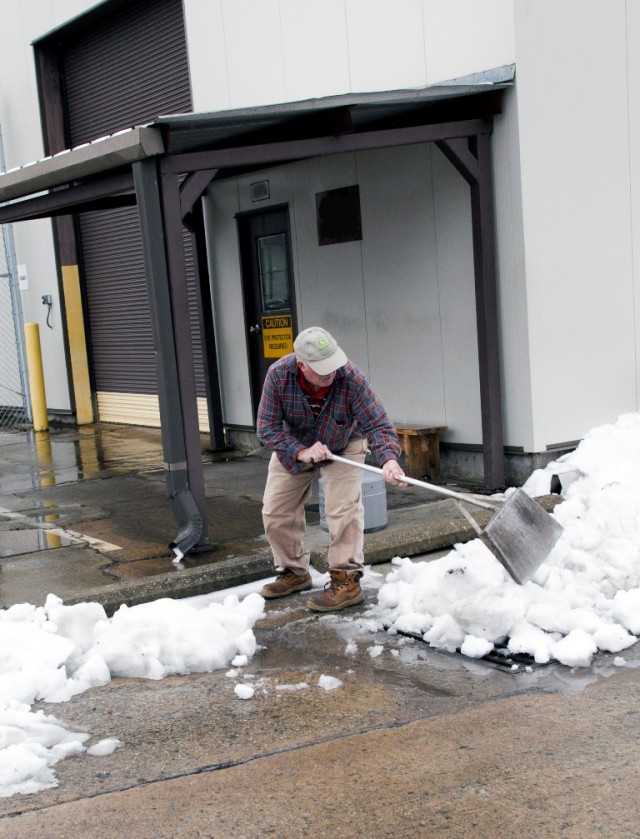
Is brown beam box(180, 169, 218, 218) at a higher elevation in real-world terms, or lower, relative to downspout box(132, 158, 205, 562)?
higher

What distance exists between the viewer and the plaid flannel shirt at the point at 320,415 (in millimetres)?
6121

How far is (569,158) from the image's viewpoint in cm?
880

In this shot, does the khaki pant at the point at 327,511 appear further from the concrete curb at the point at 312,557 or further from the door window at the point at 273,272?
the door window at the point at 273,272

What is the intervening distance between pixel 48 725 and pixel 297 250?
24.0 feet

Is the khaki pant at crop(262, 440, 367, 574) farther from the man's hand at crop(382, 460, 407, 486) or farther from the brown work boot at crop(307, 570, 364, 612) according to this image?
the man's hand at crop(382, 460, 407, 486)

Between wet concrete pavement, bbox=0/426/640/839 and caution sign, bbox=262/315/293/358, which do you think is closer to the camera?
wet concrete pavement, bbox=0/426/640/839

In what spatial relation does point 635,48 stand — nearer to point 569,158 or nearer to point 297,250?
point 569,158

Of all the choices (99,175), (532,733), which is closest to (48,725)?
(532,733)

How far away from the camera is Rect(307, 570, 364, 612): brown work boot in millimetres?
6199

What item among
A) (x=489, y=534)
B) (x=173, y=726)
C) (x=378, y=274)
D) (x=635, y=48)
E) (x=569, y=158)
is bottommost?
(x=173, y=726)

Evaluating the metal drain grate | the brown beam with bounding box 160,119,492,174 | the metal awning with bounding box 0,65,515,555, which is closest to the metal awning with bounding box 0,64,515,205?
the metal awning with bounding box 0,65,515,555

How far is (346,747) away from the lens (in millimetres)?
4332

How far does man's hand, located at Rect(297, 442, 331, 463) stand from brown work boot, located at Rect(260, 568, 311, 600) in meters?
0.94

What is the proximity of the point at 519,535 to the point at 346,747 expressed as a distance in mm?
1669
